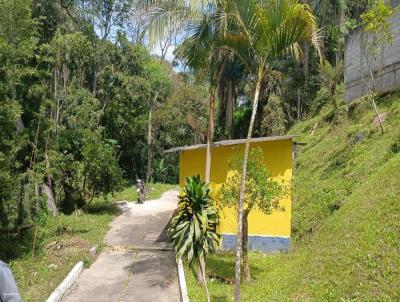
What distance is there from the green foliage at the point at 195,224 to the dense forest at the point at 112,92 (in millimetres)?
Result: 2227

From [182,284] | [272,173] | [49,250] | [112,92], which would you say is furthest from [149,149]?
[182,284]

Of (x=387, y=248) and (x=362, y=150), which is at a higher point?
(x=362, y=150)

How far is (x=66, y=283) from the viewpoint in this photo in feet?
32.2

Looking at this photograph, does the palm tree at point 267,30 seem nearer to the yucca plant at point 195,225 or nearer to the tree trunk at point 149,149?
the yucca plant at point 195,225

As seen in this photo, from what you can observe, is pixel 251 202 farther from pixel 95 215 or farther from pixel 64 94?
pixel 64 94

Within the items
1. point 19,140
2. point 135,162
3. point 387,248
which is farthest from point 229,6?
point 135,162

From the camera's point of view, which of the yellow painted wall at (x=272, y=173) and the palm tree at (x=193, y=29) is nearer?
the palm tree at (x=193, y=29)

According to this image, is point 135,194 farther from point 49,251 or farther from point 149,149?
point 49,251

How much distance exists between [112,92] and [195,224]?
2052 cm

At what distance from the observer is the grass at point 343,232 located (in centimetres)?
740

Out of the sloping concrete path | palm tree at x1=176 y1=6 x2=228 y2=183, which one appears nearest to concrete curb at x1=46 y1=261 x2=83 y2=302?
the sloping concrete path

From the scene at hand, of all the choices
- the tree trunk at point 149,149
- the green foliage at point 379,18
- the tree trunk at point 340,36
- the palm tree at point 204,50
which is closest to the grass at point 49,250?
the palm tree at point 204,50

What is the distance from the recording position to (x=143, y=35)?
8742mm

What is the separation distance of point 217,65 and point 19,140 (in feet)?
19.6
